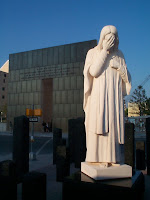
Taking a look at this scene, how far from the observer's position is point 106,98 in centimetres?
361

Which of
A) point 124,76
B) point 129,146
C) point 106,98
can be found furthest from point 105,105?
point 129,146

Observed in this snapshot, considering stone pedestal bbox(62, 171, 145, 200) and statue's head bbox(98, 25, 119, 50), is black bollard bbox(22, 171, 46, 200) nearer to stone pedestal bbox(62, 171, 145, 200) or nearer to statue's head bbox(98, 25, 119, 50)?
stone pedestal bbox(62, 171, 145, 200)

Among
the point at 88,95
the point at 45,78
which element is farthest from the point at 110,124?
the point at 45,78

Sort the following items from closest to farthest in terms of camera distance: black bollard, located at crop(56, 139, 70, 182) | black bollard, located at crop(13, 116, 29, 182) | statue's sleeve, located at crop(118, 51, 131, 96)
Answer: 1. statue's sleeve, located at crop(118, 51, 131, 96)
2. black bollard, located at crop(56, 139, 70, 182)
3. black bollard, located at crop(13, 116, 29, 182)

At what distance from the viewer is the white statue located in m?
3.51

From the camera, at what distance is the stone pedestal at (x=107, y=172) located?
336 cm

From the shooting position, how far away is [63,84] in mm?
25375

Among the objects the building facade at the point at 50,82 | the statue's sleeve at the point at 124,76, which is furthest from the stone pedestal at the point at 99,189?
the building facade at the point at 50,82

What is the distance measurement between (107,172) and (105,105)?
1158mm

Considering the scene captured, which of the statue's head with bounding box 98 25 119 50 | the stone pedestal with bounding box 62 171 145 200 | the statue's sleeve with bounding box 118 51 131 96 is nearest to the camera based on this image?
the stone pedestal with bounding box 62 171 145 200

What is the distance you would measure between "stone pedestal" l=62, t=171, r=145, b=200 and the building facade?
2062cm

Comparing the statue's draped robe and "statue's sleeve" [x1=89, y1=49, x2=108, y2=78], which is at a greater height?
"statue's sleeve" [x1=89, y1=49, x2=108, y2=78]

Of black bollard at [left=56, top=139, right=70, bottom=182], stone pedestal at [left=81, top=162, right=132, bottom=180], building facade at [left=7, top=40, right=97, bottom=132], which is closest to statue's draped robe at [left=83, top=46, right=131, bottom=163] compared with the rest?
stone pedestal at [left=81, top=162, right=132, bottom=180]

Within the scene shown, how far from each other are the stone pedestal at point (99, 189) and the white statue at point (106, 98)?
1.22 ft
